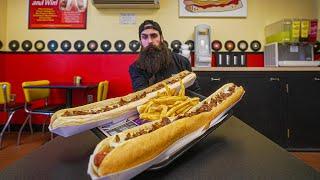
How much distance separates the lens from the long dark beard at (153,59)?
5.49 ft

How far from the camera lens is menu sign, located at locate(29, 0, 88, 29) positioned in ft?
12.0

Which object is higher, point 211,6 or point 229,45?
point 211,6

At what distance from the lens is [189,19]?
12.0 feet

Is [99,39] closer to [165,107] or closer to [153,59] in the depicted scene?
[153,59]

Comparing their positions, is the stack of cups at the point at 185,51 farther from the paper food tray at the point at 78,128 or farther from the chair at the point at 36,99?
the paper food tray at the point at 78,128

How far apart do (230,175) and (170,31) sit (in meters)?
3.33

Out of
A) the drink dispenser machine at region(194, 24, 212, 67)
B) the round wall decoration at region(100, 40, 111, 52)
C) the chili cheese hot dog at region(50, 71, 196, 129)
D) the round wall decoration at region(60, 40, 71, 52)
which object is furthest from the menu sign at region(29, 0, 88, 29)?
the chili cheese hot dog at region(50, 71, 196, 129)

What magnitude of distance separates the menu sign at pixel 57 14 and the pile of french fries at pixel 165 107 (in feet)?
10.8

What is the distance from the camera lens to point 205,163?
54 cm

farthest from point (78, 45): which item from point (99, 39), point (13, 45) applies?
point (13, 45)

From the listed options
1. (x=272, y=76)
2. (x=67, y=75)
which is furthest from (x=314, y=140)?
(x=67, y=75)

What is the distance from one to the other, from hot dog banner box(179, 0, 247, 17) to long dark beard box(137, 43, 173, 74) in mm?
2102

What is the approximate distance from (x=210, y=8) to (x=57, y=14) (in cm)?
222

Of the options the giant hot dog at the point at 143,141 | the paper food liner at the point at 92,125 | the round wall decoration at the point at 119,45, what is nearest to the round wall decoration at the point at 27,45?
the round wall decoration at the point at 119,45
